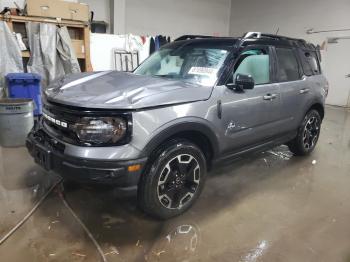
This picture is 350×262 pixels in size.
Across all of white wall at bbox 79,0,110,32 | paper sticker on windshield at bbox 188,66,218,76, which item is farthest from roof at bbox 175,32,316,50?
white wall at bbox 79,0,110,32

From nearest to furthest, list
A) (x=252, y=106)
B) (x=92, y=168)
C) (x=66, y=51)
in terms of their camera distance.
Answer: (x=92, y=168) < (x=252, y=106) < (x=66, y=51)

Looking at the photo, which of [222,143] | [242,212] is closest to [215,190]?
[242,212]

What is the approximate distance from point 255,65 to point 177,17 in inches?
314

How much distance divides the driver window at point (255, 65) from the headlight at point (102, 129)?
120cm

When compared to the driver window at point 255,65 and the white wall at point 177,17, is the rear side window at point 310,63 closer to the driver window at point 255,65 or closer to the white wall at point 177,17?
the driver window at point 255,65

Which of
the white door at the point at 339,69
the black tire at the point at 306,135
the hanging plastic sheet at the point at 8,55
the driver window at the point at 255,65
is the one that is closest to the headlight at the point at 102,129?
the driver window at the point at 255,65

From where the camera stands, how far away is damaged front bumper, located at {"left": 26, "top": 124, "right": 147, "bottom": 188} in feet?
5.96

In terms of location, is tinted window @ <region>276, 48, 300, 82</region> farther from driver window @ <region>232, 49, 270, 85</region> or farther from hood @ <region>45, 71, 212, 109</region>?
hood @ <region>45, 71, 212, 109</region>

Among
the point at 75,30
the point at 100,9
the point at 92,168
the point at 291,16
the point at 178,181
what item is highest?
the point at 291,16

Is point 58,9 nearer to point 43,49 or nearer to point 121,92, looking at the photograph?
point 43,49

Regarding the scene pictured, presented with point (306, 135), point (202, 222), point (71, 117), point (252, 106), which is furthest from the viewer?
point (306, 135)

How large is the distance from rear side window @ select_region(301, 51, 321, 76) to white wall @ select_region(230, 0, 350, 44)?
234 inches

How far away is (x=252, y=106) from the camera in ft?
8.67

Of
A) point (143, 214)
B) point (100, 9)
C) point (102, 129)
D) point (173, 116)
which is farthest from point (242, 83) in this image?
point (100, 9)
